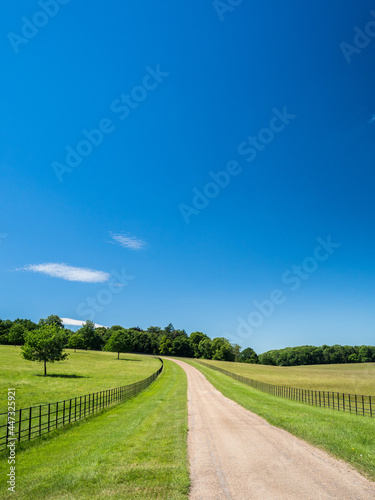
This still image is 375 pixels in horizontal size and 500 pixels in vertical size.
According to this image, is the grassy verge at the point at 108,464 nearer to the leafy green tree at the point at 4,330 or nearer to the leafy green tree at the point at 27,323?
the leafy green tree at the point at 4,330

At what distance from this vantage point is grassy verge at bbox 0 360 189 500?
9820 mm

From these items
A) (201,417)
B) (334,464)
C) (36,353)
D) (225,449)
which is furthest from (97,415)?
(36,353)

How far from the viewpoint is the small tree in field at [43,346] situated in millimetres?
55969

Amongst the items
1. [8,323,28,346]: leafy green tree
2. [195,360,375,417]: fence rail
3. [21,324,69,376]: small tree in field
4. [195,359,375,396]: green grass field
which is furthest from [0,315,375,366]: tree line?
[195,360,375,417]: fence rail

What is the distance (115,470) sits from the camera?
11422 mm

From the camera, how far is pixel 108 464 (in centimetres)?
1209

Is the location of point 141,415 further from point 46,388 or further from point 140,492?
point 46,388

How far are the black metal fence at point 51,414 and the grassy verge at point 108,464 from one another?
1172mm

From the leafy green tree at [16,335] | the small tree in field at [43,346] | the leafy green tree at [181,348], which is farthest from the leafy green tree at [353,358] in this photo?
the small tree in field at [43,346]

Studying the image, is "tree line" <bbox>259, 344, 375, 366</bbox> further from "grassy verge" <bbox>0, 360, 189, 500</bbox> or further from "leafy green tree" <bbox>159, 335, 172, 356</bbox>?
"grassy verge" <bbox>0, 360, 189, 500</bbox>

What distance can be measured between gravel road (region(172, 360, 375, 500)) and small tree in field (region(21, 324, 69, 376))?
46.0 meters

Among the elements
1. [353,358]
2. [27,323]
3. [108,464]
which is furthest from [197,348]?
[108,464]

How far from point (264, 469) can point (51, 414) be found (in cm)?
2093

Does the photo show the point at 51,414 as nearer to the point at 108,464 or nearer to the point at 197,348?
the point at 108,464
